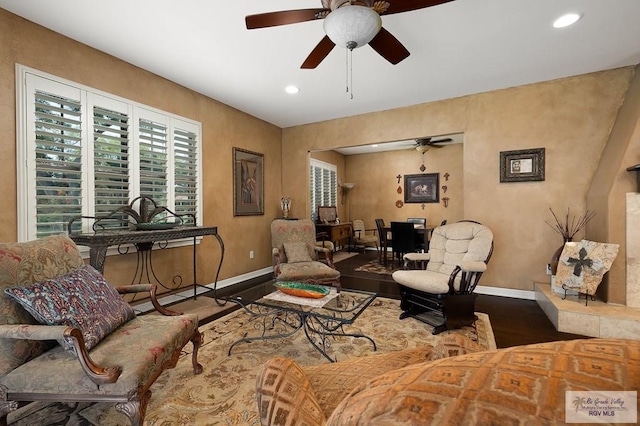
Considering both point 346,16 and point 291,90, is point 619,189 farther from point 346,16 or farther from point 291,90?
point 291,90

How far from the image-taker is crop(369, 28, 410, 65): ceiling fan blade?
84.6 inches

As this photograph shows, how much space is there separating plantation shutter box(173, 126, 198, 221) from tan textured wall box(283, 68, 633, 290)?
10.8 feet

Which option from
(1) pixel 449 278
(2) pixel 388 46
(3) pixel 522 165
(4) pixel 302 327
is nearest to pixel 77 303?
(4) pixel 302 327

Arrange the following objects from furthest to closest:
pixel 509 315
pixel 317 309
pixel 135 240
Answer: pixel 509 315 < pixel 135 240 < pixel 317 309

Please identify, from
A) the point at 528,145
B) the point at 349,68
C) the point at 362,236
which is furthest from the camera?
the point at 362,236

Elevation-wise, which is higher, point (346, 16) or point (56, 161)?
point (346, 16)

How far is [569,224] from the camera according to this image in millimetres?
3504

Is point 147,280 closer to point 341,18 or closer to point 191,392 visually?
→ point 191,392

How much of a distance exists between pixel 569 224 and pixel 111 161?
5.39m

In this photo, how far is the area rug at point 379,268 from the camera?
17.2 feet

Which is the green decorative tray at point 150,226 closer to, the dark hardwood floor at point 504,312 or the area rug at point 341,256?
the dark hardwood floor at point 504,312

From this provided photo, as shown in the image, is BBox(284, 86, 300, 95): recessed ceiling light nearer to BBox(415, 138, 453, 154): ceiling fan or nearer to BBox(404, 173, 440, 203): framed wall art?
BBox(415, 138, 453, 154): ceiling fan

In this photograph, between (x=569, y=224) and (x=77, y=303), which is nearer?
(x=77, y=303)

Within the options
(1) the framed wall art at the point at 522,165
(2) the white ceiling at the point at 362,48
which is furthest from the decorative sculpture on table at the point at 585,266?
(2) the white ceiling at the point at 362,48
